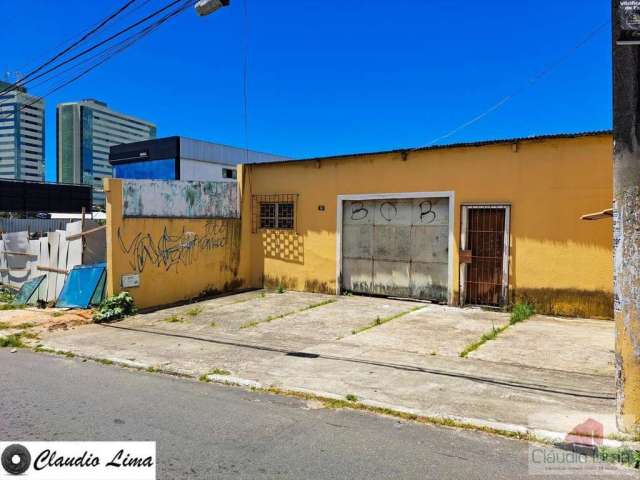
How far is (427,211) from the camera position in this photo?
11.0 m

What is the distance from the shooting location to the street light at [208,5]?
7605mm

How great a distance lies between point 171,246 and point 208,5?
573 centimetres

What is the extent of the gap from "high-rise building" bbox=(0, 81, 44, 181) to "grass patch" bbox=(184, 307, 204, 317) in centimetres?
921

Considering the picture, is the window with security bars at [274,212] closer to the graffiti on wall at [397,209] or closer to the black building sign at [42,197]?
the graffiti on wall at [397,209]

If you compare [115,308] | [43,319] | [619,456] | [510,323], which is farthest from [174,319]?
[619,456]

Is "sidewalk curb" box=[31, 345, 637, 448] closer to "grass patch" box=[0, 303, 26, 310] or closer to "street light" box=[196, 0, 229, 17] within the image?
"street light" box=[196, 0, 229, 17]

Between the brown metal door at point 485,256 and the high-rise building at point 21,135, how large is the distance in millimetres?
13575

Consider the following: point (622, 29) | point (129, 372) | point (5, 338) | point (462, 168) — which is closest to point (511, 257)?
point (462, 168)

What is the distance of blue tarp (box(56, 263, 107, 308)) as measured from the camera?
34.8 ft

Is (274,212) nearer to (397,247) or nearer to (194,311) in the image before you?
(397,247)

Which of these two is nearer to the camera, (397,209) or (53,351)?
(53,351)

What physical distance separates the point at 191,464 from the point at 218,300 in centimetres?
847

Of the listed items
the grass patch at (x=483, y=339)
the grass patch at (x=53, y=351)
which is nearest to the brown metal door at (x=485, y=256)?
the grass patch at (x=483, y=339)

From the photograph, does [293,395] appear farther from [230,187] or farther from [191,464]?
[230,187]
